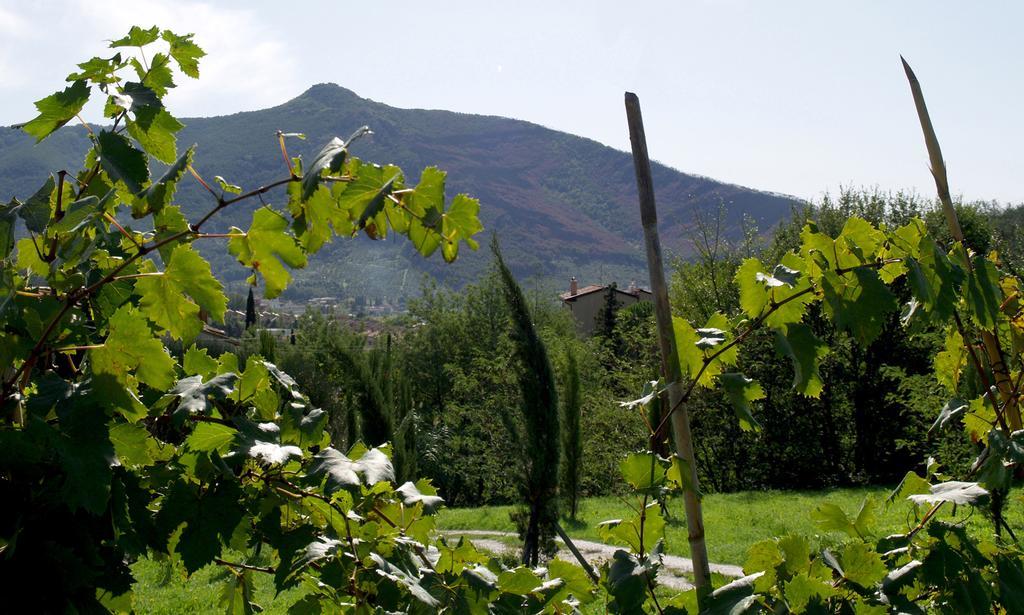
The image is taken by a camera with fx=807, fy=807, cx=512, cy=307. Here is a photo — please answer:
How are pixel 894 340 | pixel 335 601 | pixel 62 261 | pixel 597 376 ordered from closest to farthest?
pixel 62 261
pixel 335 601
pixel 894 340
pixel 597 376

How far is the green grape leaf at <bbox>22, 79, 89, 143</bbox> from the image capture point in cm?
125

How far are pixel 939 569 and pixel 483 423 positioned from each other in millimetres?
21432

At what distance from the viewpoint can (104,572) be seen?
1169 mm

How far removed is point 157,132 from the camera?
1333 mm

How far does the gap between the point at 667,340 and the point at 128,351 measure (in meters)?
0.79

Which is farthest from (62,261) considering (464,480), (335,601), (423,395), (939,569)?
(423,395)

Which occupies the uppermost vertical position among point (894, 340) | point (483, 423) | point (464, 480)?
point (894, 340)

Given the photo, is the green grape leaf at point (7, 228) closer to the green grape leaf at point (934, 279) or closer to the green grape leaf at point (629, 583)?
the green grape leaf at point (629, 583)

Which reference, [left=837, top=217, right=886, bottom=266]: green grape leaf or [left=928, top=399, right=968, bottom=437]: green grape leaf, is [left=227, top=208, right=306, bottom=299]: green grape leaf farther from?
[left=928, top=399, right=968, bottom=437]: green grape leaf

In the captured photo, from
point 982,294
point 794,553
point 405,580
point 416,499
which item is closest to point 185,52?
point 416,499

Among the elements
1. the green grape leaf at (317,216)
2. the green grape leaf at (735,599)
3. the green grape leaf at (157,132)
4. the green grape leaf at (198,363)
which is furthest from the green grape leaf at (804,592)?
the green grape leaf at (157,132)

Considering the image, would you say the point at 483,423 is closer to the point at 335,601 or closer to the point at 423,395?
the point at 423,395

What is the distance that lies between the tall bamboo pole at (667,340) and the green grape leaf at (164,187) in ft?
2.36

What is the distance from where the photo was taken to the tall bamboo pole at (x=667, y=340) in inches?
50.9
